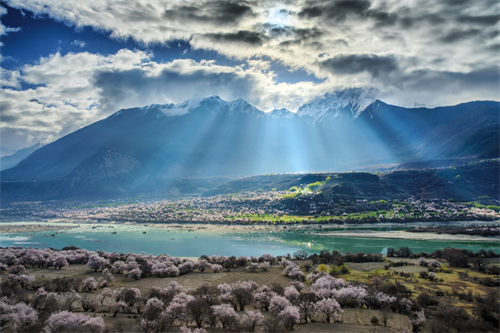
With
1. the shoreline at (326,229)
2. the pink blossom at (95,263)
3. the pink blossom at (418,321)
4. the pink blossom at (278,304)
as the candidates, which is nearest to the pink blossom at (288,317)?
→ the pink blossom at (278,304)

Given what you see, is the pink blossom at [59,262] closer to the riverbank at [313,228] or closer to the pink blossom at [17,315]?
the pink blossom at [17,315]

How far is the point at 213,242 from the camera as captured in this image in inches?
2516

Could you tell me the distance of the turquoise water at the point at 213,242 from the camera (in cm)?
5516

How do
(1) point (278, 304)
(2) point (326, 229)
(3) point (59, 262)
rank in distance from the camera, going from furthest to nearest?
(2) point (326, 229) < (3) point (59, 262) < (1) point (278, 304)

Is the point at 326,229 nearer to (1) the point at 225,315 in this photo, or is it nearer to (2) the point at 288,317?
(2) the point at 288,317

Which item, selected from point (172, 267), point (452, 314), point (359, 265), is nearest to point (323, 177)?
point (359, 265)

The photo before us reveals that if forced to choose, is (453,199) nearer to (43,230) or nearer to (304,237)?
(304,237)

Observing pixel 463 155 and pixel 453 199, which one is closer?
pixel 453 199

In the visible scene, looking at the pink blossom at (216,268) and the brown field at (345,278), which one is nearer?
the brown field at (345,278)

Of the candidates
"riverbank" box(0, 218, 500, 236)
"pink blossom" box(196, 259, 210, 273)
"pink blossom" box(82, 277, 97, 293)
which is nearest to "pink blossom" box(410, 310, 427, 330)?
"pink blossom" box(196, 259, 210, 273)

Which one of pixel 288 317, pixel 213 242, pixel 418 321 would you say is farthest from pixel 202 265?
pixel 418 321

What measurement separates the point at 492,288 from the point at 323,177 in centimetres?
11082

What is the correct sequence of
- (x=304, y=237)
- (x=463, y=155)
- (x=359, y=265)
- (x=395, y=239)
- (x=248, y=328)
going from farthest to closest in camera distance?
1. (x=463, y=155)
2. (x=304, y=237)
3. (x=395, y=239)
4. (x=359, y=265)
5. (x=248, y=328)

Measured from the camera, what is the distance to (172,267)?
3866cm
